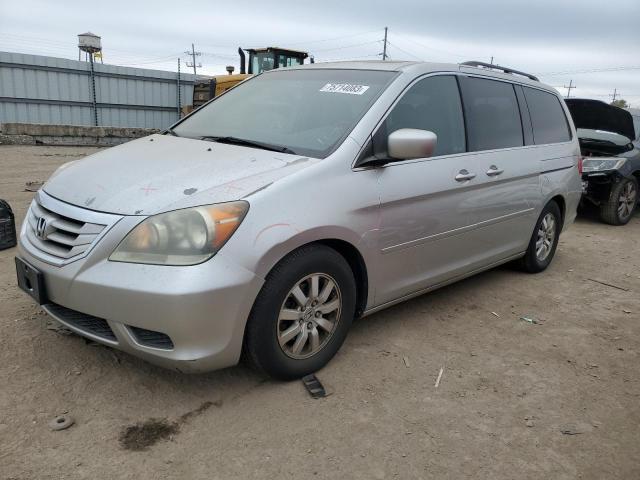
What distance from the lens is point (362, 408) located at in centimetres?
268

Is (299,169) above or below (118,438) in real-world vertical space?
above

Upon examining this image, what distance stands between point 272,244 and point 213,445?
35.8 inches

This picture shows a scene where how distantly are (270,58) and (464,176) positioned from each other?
13.0 meters

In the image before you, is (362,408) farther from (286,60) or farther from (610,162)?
(286,60)

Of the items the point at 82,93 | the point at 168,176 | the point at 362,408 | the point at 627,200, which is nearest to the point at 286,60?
the point at 82,93

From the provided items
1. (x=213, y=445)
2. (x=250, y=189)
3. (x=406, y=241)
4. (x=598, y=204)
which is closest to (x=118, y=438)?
(x=213, y=445)

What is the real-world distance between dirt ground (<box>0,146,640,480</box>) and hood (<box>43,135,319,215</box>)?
0.90 meters

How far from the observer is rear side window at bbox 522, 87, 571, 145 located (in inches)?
186

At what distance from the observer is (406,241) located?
327cm

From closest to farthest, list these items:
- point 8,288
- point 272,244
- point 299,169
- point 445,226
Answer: point 272,244
point 299,169
point 445,226
point 8,288

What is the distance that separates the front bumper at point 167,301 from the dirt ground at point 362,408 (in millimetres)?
325

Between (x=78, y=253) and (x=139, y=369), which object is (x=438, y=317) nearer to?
(x=139, y=369)

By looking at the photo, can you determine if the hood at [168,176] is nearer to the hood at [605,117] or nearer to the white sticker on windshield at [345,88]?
the white sticker on windshield at [345,88]

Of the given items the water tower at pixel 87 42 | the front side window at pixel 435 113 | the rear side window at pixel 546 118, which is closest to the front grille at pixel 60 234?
the front side window at pixel 435 113
